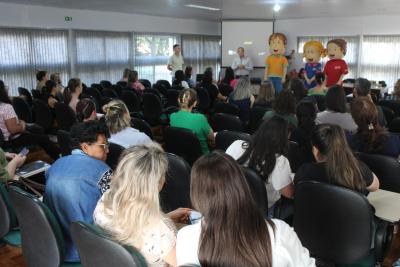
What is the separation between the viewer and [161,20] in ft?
41.7

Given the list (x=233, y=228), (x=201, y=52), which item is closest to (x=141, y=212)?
(x=233, y=228)

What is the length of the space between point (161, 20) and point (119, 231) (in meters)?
11.7

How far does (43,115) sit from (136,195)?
489 cm

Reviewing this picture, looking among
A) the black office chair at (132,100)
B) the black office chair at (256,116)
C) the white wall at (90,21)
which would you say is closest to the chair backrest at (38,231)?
the black office chair at (256,116)

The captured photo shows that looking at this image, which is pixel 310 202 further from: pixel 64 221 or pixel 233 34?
pixel 233 34

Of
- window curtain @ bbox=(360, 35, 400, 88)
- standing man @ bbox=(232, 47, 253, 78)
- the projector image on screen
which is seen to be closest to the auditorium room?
standing man @ bbox=(232, 47, 253, 78)

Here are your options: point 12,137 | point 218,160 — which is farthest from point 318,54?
point 218,160

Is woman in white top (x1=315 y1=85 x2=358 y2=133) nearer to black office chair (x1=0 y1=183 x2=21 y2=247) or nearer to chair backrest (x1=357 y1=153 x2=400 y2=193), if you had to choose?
chair backrest (x1=357 y1=153 x2=400 y2=193)

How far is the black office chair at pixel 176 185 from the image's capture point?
3014 millimetres

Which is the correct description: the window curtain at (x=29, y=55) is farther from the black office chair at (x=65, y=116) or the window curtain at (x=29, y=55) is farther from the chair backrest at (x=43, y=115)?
the black office chair at (x=65, y=116)

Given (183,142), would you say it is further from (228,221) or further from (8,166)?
(228,221)

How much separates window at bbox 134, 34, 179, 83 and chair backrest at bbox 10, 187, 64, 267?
10208 millimetres

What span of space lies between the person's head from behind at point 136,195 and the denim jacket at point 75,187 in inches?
18.2

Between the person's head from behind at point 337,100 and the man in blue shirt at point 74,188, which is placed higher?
the person's head from behind at point 337,100
